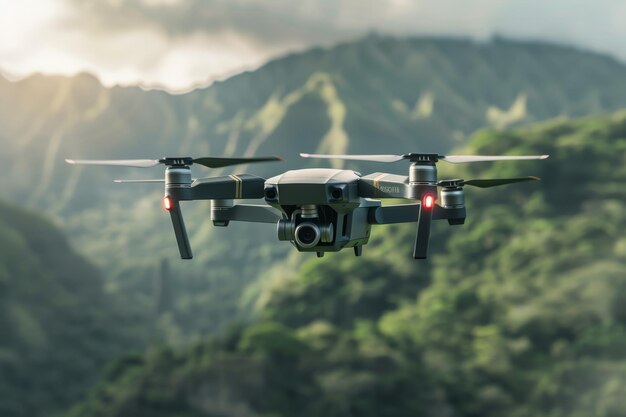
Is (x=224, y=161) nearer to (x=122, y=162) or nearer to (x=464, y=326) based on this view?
(x=122, y=162)

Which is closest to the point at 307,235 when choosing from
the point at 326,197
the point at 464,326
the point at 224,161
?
the point at 326,197

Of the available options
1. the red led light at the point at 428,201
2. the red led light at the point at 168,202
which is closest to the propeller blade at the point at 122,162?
the red led light at the point at 168,202

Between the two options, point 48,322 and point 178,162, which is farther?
point 48,322

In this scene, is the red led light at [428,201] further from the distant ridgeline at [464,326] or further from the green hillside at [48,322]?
the green hillside at [48,322]

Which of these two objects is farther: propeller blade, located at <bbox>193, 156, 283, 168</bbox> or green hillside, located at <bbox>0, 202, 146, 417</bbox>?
green hillside, located at <bbox>0, 202, 146, 417</bbox>

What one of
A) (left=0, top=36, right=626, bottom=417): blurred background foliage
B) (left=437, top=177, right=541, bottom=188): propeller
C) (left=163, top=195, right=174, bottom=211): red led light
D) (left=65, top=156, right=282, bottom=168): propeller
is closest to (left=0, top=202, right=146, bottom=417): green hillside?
(left=0, top=36, right=626, bottom=417): blurred background foliage

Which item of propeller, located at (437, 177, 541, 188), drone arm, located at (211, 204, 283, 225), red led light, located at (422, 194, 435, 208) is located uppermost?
propeller, located at (437, 177, 541, 188)

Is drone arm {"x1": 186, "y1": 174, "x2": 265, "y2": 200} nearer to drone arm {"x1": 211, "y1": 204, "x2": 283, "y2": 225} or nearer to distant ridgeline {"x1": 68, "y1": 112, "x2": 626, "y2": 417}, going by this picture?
drone arm {"x1": 211, "y1": 204, "x2": 283, "y2": 225}

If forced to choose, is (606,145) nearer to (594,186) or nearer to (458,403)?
(594,186)

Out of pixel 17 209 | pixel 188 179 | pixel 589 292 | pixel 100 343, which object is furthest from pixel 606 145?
pixel 188 179
